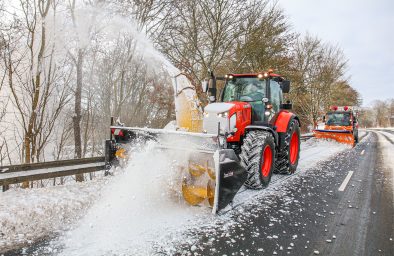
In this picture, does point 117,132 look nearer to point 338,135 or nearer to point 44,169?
point 44,169

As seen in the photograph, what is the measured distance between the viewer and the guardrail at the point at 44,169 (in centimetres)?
490

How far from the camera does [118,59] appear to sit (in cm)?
1127

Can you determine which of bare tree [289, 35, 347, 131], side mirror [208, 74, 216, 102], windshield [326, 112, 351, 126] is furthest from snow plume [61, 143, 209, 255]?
bare tree [289, 35, 347, 131]

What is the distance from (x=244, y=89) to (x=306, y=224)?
3.61 metres

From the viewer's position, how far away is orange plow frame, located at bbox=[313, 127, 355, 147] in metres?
16.2

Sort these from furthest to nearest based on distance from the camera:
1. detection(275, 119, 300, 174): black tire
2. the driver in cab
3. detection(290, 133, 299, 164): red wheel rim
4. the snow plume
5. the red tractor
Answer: detection(290, 133, 299, 164): red wheel rim, detection(275, 119, 300, 174): black tire, the driver in cab, the red tractor, the snow plume

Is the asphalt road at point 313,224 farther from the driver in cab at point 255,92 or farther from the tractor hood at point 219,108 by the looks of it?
the driver in cab at point 255,92

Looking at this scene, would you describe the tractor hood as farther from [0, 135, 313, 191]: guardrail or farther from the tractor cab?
[0, 135, 313, 191]: guardrail

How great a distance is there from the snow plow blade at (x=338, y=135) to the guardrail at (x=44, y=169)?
1401 centimetres

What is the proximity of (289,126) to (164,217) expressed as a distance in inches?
173

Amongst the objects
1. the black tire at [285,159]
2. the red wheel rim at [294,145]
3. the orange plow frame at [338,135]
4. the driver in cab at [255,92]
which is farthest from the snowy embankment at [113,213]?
the orange plow frame at [338,135]

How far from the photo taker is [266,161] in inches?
245

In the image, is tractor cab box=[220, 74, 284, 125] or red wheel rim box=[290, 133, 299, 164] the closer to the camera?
tractor cab box=[220, 74, 284, 125]

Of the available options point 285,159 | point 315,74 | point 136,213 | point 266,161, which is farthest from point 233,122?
point 315,74
